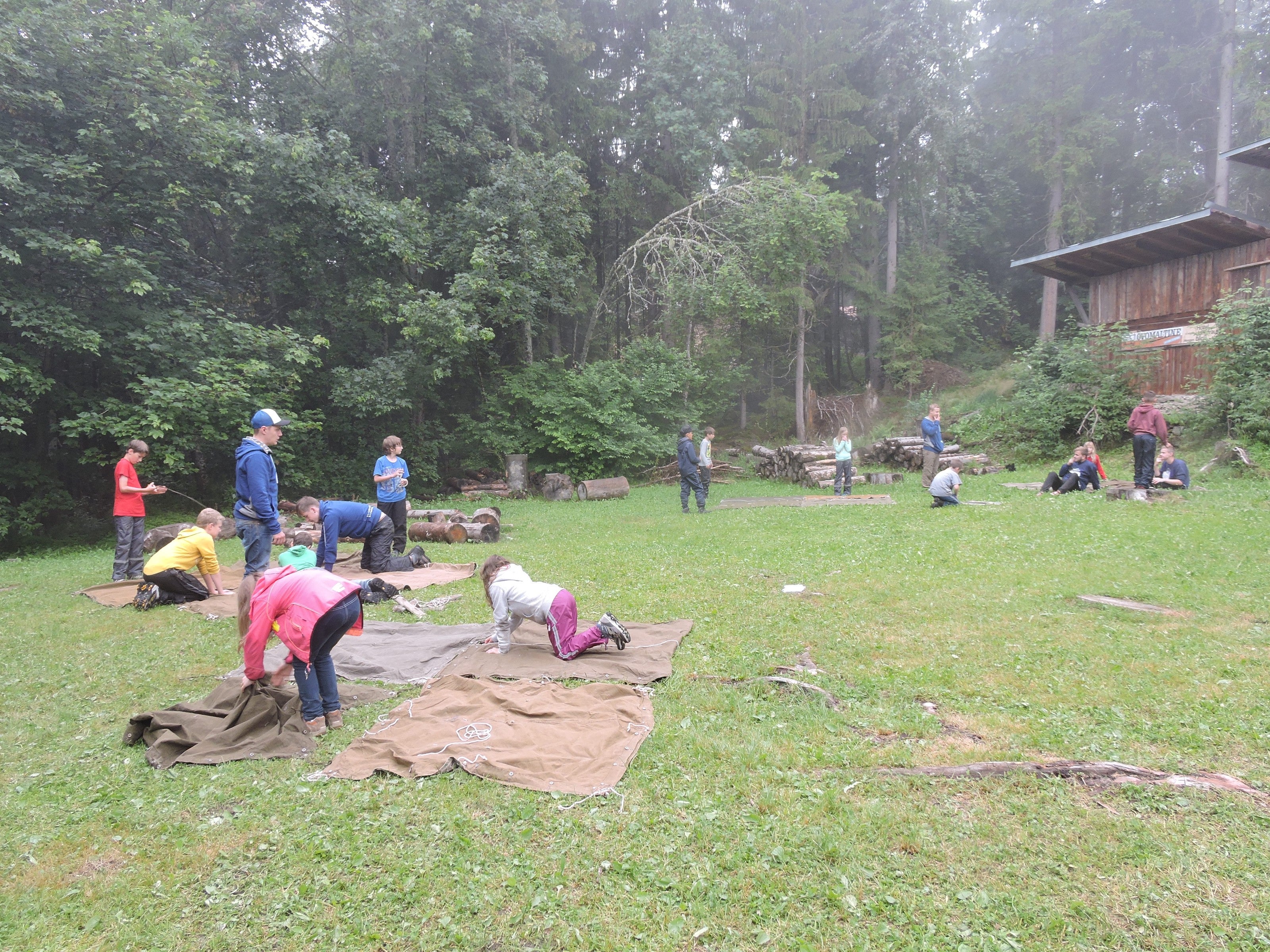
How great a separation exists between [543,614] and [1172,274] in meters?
21.0

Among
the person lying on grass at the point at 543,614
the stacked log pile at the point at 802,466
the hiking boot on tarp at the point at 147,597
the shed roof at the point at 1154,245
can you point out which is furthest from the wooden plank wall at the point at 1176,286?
the hiking boot on tarp at the point at 147,597

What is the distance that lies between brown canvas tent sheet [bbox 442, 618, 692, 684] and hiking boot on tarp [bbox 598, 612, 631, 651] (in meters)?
0.09

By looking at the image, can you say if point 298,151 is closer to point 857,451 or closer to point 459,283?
point 459,283

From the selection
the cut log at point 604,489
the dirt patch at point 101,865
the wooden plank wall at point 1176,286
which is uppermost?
the wooden plank wall at point 1176,286

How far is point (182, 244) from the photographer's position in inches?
636

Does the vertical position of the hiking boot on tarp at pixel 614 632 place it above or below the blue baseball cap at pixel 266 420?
below

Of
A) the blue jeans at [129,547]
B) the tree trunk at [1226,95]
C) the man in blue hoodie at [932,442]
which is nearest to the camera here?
the blue jeans at [129,547]

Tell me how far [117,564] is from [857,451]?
19.7 meters

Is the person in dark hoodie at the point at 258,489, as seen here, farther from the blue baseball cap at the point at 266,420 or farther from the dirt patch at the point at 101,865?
the dirt patch at the point at 101,865

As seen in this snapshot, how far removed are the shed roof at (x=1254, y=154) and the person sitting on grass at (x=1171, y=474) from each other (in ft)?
26.6

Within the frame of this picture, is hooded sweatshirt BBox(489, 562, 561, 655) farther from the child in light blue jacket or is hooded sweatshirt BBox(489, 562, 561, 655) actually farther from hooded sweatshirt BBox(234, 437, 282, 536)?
the child in light blue jacket

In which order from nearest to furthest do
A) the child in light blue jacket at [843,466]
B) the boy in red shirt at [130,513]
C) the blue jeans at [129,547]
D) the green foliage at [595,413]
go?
the boy in red shirt at [130,513] → the blue jeans at [129,547] → the child in light blue jacket at [843,466] → the green foliage at [595,413]

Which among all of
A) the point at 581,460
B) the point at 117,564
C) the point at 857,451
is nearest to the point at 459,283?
the point at 581,460

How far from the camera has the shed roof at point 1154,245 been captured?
55.7 feet
